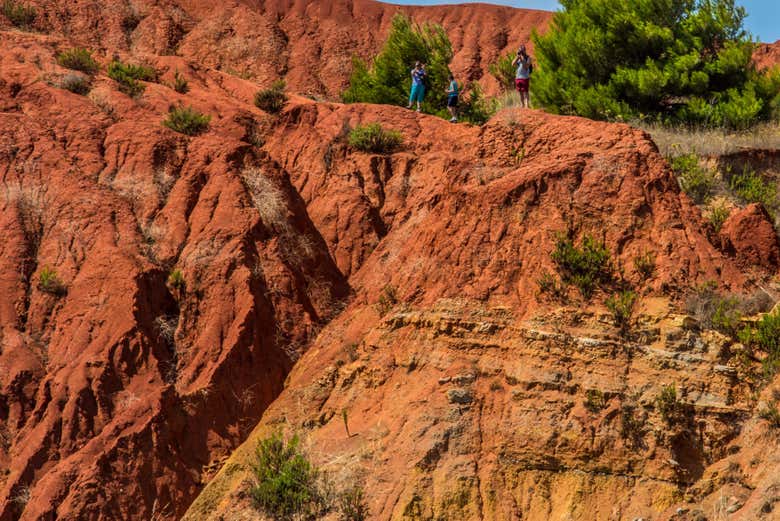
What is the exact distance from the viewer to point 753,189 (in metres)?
15.1

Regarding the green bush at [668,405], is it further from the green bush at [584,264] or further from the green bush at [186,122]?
the green bush at [186,122]

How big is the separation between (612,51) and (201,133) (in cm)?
862

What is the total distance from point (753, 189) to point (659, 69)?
213 inches

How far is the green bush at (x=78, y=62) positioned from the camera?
17.5 meters

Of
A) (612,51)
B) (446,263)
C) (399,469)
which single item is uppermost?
(612,51)

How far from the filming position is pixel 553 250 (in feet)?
42.3

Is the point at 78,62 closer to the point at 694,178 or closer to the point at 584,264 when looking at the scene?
the point at 584,264

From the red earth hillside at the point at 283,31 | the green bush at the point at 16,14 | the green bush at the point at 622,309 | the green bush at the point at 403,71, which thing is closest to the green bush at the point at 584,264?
the green bush at the point at 622,309

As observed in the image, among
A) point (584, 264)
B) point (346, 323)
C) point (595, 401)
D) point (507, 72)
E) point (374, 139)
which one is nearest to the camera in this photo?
point (595, 401)

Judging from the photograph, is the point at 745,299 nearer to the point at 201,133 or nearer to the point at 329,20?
the point at 201,133

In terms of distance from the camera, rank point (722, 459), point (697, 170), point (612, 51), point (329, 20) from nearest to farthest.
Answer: point (722, 459) < point (697, 170) < point (612, 51) < point (329, 20)

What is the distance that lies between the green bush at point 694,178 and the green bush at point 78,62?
941 centimetres

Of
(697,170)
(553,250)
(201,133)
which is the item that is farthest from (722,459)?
(201,133)

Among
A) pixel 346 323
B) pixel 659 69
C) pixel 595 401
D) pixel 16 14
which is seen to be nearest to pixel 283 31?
pixel 16 14
